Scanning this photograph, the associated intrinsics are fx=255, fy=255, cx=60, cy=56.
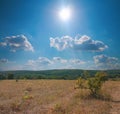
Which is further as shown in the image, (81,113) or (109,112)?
(109,112)

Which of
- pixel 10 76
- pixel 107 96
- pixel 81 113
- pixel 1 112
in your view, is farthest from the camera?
pixel 10 76

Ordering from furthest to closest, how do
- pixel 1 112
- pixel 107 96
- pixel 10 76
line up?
1. pixel 10 76
2. pixel 107 96
3. pixel 1 112

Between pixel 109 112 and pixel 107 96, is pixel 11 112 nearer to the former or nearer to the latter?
pixel 109 112

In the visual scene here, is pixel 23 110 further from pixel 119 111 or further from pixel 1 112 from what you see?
pixel 119 111

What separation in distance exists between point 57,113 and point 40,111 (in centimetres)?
159

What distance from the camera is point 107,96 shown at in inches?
1102

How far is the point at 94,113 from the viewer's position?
58.1 feet

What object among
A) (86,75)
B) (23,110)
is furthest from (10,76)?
(23,110)

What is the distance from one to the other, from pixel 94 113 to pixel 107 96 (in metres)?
10.7

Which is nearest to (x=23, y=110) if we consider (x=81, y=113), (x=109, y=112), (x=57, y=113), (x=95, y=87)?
(x=57, y=113)

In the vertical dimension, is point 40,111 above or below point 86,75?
below

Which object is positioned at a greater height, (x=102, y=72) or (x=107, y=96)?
(x=102, y=72)

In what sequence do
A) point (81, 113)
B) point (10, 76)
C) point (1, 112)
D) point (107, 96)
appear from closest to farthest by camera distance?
1. point (81, 113)
2. point (1, 112)
3. point (107, 96)
4. point (10, 76)

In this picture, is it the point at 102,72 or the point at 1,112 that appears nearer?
the point at 1,112
